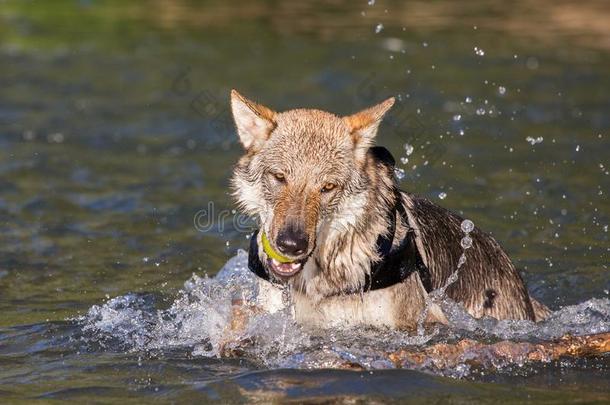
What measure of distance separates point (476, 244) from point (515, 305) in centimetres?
55

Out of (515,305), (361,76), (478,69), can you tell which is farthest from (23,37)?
(515,305)

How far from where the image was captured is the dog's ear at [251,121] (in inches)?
295

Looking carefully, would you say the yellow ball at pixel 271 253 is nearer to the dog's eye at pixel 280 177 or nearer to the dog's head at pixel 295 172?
the dog's head at pixel 295 172

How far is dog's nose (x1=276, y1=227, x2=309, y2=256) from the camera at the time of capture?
6848 mm

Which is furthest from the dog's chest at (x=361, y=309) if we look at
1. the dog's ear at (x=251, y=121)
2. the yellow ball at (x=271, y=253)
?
the dog's ear at (x=251, y=121)

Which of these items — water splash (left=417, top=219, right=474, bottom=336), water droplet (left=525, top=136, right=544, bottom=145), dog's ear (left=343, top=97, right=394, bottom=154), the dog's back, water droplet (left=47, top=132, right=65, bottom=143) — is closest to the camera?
dog's ear (left=343, top=97, right=394, bottom=154)

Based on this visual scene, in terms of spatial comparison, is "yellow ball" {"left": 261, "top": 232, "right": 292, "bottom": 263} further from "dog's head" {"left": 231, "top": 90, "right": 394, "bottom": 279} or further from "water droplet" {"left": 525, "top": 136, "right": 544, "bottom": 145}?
"water droplet" {"left": 525, "top": 136, "right": 544, "bottom": 145}

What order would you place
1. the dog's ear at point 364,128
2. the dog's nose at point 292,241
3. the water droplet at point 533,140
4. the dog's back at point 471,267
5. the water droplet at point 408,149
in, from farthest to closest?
the water droplet at point 533,140 → the water droplet at point 408,149 → the dog's back at point 471,267 → the dog's ear at point 364,128 → the dog's nose at point 292,241

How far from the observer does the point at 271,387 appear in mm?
7105

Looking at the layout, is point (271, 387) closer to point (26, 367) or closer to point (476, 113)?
point (26, 367)

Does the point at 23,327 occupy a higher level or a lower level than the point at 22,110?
lower

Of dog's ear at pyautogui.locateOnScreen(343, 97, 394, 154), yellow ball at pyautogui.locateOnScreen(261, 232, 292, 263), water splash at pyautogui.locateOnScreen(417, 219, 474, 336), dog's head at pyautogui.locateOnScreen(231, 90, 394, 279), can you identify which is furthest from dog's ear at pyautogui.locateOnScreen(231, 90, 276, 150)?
water splash at pyautogui.locateOnScreen(417, 219, 474, 336)

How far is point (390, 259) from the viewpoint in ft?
24.4

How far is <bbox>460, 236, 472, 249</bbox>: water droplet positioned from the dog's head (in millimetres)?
1371
